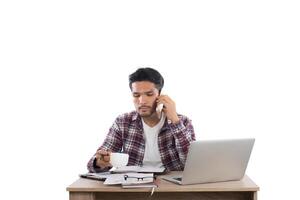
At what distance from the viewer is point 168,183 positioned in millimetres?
2557

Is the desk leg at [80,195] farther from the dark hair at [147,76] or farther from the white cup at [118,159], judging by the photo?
the dark hair at [147,76]

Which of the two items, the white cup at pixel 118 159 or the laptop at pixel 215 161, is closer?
the laptop at pixel 215 161

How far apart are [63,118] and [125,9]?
1003mm

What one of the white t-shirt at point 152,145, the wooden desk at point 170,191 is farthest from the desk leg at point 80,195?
the white t-shirt at point 152,145

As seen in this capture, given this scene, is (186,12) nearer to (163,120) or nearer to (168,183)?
(163,120)

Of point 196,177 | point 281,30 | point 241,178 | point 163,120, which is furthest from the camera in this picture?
point 281,30

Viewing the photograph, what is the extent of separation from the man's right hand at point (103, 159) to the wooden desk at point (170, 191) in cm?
19

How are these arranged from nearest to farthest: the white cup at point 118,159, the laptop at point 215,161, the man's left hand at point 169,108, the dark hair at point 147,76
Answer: the laptop at point 215,161 < the white cup at point 118,159 < the man's left hand at point 169,108 < the dark hair at point 147,76

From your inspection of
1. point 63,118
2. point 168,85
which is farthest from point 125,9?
point 63,118

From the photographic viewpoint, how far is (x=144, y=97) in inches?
126

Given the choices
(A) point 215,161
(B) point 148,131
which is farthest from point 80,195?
(B) point 148,131

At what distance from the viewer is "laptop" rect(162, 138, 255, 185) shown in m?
2.44

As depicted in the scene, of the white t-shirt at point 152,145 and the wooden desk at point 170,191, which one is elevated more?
the white t-shirt at point 152,145

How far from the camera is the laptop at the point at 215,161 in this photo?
244 cm
